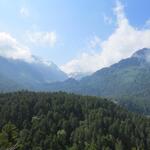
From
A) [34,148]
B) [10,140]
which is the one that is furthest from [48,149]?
[10,140]

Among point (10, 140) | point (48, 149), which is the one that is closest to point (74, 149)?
point (48, 149)

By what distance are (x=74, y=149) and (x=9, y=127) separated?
111 meters

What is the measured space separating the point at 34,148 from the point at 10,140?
10969 centimetres

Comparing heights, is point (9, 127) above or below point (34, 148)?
above

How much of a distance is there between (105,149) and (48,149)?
30.6 meters

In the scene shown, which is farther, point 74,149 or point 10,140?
point 74,149

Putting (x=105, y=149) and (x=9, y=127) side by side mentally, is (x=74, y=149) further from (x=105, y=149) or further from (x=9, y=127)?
(x=9, y=127)

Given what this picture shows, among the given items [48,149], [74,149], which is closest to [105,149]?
[74,149]

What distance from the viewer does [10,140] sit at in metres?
88.7

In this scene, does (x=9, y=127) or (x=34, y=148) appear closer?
(x=9, y=127)

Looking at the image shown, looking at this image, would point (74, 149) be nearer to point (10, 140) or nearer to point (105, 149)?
point (105, 149)

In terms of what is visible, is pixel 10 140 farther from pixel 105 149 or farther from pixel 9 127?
pixel 105 149

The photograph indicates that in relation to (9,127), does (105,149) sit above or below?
below

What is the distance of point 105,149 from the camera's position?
19925 centimetres
